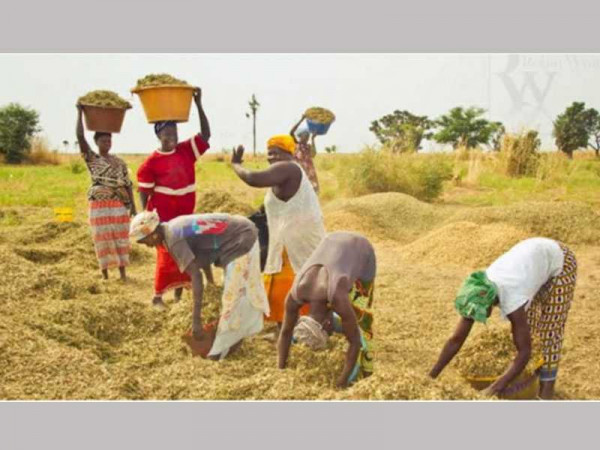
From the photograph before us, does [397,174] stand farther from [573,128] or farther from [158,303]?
[158,303]

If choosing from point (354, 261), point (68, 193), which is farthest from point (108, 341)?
point (68, 193)

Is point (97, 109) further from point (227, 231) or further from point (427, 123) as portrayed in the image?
point (427, 123)

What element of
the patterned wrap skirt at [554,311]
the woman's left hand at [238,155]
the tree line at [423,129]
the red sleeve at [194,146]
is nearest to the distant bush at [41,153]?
the tree line at [423,129]

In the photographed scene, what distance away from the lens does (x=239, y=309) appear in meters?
4.50

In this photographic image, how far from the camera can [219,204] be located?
998cm

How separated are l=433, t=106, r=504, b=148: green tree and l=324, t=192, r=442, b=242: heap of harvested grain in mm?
4155

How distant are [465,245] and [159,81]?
371 centimetres

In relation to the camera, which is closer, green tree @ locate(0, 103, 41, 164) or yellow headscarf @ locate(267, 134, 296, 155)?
yellow headscarf @ locate(267, 134, 296, 155)

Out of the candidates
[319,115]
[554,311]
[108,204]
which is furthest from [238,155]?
[319,115]

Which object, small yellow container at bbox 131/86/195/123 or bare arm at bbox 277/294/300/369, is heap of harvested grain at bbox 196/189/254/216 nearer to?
small yellow container at bbox 131/86/195/123

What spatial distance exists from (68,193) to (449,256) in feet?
21.0

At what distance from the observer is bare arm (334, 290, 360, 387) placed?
11.7 feet

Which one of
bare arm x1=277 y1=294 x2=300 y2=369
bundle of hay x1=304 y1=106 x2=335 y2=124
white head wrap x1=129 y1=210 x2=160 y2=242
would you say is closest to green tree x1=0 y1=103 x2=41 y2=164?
bundle of hay x1=304 y1=106 x2=335 y2=124

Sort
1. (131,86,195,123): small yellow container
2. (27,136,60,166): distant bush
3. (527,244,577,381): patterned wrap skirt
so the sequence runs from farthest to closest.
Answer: (27,136,60,166): distant bush, (131,86,195,123): small yellow container, (527,244,577,381): patterned wrap skirt
